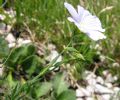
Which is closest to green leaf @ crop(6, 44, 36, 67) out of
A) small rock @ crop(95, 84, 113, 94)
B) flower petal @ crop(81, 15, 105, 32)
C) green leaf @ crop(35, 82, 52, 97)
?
green leaf @ crop(35, 82, 52, 97)

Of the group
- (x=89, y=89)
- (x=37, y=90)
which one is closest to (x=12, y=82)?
(x=37, y=90)

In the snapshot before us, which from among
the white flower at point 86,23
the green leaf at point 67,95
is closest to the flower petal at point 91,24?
the white flower at point 86,23

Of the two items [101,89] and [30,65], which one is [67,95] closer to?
[30,65]

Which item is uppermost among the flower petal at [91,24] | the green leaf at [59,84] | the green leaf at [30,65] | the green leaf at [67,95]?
the flower petal at [91,24]

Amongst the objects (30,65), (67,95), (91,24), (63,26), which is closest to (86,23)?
(91,24)

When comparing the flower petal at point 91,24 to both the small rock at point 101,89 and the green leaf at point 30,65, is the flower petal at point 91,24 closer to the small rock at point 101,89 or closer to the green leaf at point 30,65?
the green leaf at point 30,65

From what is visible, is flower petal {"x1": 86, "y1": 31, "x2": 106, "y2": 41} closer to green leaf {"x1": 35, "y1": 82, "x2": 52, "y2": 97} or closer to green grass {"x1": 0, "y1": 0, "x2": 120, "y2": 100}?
green leaf {"x1": 35, "y1": 82, "x2": 52, "y2": 97}

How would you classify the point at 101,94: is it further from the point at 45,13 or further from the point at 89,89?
the point at 45,13
